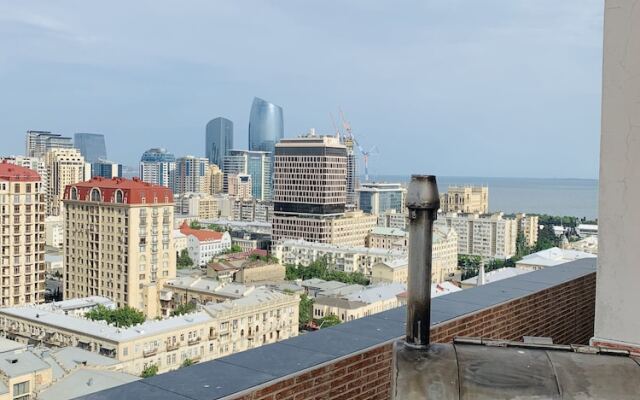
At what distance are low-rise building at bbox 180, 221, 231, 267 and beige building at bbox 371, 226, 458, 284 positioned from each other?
17804mm

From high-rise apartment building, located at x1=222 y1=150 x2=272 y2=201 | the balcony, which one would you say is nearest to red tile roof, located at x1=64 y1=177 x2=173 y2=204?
the balcony

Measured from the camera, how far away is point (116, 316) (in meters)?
26.9

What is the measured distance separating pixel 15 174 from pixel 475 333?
2995 centimetres

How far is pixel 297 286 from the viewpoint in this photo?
119ft

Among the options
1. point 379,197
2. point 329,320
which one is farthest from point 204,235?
point 379,197

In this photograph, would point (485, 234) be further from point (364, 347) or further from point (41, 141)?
point (41, 141)

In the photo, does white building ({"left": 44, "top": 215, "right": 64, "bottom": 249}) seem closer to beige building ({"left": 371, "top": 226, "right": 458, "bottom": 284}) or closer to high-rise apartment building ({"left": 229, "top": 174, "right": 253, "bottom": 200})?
beige building ({"left": 371, "top": 226, "right": 458, "bottom": 284})

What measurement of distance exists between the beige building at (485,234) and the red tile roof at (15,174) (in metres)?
34.9

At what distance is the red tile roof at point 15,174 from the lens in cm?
2861

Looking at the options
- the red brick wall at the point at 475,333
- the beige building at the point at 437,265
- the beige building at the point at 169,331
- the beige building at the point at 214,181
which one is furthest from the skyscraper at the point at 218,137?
the red brick wall at the point at 475,333

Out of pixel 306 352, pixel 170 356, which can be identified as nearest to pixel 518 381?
pixel 306 352

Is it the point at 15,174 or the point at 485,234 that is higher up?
the point at 15,174

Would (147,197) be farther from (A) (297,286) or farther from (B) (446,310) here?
(B) (446,310)

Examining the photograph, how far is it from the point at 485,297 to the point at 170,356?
2008cm
